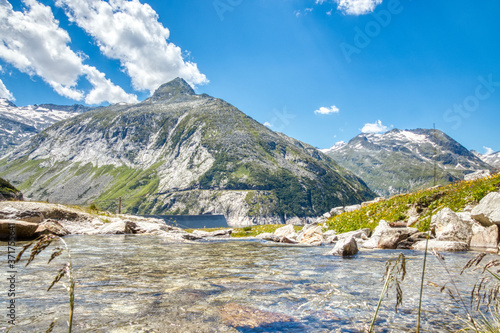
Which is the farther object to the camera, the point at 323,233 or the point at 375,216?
the point at 323,233

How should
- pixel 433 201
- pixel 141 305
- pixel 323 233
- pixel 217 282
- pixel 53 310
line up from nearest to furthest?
1. pixel 53 310
2. pixel 141 305
3. pixel 217 282
4. pixel 433 201
5. pixel 323 233

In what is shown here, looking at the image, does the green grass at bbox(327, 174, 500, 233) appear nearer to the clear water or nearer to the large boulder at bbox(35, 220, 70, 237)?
the clear water

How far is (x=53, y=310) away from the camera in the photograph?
5855 mm

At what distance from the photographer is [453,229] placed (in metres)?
18.4

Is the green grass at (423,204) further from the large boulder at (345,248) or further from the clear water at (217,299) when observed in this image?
the clear water at (217,299)

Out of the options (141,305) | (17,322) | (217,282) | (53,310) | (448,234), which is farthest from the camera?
(448,234)

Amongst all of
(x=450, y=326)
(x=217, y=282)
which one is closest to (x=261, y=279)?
(x=217, y=282)

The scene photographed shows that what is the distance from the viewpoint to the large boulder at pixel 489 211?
15.8 m

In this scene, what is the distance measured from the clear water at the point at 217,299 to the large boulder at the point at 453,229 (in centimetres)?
750

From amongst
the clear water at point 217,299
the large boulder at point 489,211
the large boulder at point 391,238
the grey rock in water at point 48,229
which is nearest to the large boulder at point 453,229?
the large boulder at point 489,211

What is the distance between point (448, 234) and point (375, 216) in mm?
10635

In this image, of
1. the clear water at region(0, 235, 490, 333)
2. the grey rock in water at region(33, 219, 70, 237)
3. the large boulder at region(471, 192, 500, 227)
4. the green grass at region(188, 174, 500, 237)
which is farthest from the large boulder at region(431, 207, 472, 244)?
the grey rock in water at region(33, 219, 70, 237)

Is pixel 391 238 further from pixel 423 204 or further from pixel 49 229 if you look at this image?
pixel 49 229

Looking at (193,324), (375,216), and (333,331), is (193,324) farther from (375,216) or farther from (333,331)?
(375,216)
